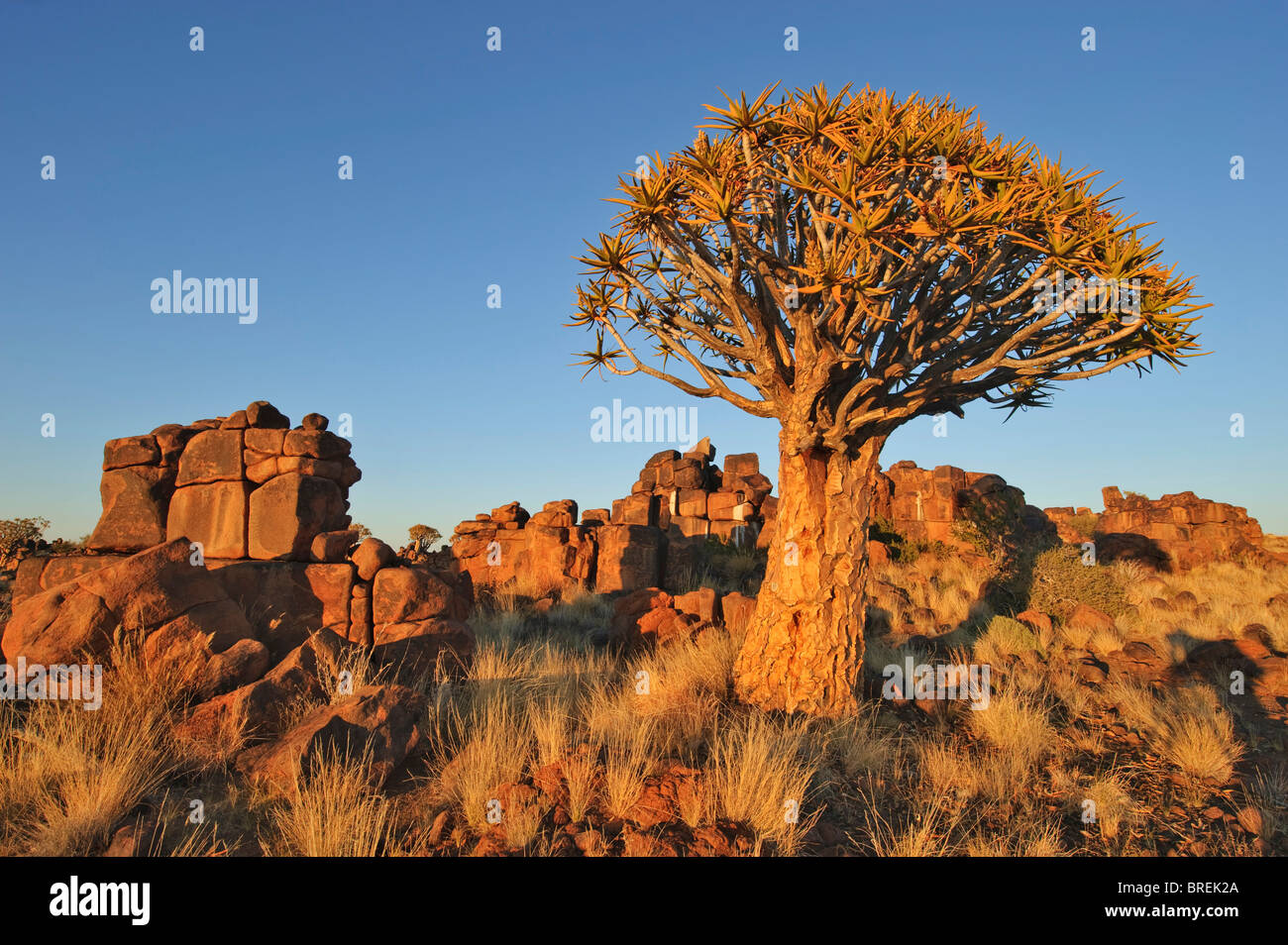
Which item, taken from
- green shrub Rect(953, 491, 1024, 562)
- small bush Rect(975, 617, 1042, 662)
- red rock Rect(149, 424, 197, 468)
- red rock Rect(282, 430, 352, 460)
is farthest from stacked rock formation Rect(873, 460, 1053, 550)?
red rock Rect(149, 424, 197, 468)

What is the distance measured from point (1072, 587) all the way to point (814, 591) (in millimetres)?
9494

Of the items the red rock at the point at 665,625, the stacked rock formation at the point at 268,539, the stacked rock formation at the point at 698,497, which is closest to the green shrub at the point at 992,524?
the stacked rock formation at the point at 698,497

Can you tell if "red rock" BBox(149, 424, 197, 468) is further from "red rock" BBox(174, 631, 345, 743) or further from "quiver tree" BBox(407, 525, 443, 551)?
"quiver tree" BBox(407, 525, 443, 551)

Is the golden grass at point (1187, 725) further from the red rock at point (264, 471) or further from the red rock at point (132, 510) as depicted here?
the red rock at point (132, 510)

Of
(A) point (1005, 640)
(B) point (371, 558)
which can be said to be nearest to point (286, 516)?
(B) point (371, 558)

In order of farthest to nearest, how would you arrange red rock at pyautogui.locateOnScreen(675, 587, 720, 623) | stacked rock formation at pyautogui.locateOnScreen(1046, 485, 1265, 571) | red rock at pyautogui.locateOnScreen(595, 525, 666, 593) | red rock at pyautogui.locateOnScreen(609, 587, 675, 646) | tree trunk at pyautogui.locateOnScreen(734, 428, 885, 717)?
stacked rock formation at pyautogui.locateOnScreen(1046, 485, 1265, 571), red rock at pyautogui.locateOnScreen(595, 525, 666, 593), red rock at pyautogui.locateOnScreen(675, 587, 720, 623), red rock at pyautogui.locateOnScreen(609, 587, 675, 646), tree trunk at pyautogui.locateOnScreen(734, 428, 885, 717)

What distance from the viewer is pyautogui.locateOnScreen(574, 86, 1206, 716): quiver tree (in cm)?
712

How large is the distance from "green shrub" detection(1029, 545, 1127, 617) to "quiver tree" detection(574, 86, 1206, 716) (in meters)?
7.56

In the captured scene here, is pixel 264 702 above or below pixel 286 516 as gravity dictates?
below

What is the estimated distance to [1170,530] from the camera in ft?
84.5

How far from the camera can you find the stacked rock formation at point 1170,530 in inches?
882

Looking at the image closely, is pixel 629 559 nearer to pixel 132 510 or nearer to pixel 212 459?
pixel 212 459

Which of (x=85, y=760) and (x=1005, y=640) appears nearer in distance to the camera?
(x=85, y=760)

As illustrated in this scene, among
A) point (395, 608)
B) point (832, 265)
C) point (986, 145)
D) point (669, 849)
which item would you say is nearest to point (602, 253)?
point (832, 265)
